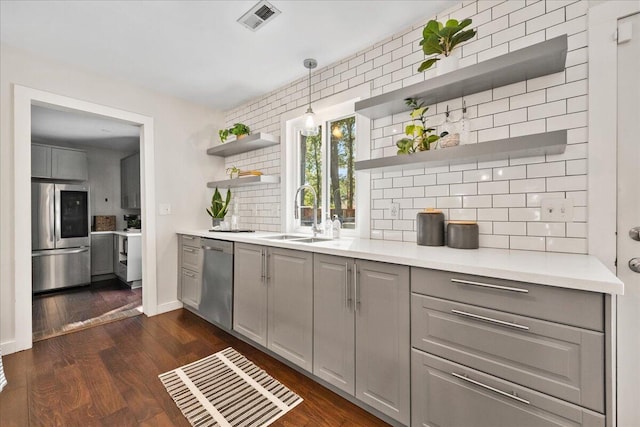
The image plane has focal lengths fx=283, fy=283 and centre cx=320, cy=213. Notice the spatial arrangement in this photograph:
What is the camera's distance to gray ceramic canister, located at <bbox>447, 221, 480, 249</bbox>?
168cm

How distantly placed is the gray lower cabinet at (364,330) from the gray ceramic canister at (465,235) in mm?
508

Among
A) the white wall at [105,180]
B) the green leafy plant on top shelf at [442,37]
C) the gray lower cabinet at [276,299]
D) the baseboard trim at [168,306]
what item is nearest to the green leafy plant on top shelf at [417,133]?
the green leafy plant on top shelf at [442,37]

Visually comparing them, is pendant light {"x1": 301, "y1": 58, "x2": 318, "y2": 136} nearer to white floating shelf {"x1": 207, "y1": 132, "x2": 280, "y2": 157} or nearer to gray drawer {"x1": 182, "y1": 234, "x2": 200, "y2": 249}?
white floating shelf {"x1": 207, "y1": 132, "x2": 280, "y2": 157}

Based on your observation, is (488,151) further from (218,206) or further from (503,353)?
(218,206)

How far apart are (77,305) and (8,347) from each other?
1426mm

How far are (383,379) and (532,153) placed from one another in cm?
147

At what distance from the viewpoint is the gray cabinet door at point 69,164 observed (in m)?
4.65

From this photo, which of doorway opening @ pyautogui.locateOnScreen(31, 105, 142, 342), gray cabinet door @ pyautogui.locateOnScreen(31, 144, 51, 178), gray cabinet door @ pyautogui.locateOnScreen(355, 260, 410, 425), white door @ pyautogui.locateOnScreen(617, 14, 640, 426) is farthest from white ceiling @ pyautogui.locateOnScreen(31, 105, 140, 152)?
white door @ pyautogui.locateOnScreen(617, 14, 640, 426)

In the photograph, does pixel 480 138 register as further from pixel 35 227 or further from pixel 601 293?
pixel 35 227

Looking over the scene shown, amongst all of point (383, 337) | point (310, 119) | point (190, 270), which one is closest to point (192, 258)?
point (190, 270)

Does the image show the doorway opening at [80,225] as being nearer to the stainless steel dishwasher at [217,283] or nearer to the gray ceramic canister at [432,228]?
the stainless steel dishwasher at [217,283]

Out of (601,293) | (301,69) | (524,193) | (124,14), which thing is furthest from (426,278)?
(124,14)

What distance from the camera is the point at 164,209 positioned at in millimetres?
3330

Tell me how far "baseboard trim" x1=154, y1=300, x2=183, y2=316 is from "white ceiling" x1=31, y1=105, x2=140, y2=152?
2232 mm
